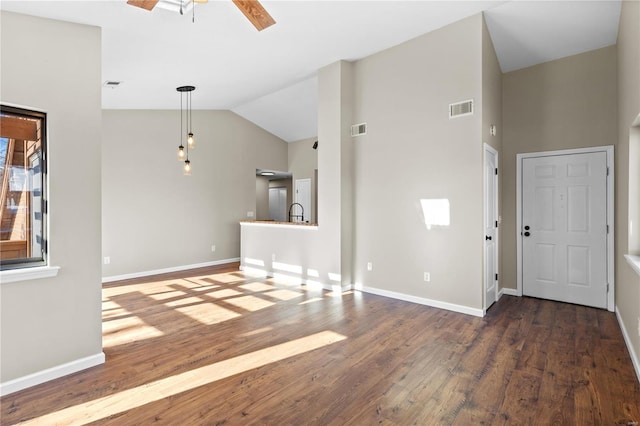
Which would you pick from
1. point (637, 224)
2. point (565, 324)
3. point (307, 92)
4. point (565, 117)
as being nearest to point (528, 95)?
point (565, 117)

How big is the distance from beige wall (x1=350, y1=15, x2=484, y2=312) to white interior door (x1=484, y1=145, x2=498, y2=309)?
0.70ft

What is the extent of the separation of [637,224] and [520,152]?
2.14 meters

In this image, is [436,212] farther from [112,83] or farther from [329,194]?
[112,83]

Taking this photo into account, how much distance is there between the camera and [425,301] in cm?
439

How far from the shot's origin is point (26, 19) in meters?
2.56

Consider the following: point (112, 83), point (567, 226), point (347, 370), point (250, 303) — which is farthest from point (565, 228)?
point (112, 83)

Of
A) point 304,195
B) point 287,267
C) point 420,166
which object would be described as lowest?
point 287,267

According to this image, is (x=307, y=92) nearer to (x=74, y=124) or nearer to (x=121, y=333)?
(x=74, y=124)

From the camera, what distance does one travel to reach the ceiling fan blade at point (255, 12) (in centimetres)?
263

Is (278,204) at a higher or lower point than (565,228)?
higher

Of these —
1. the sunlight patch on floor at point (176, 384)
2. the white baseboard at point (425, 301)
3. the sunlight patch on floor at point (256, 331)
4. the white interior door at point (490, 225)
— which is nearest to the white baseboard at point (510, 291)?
the white interior door at point (490, 225)

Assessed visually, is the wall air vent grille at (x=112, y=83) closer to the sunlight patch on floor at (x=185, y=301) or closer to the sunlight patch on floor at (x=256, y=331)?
the sunlight patch on floor at (x=185, y=301)

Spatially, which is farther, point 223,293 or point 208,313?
point 223,293

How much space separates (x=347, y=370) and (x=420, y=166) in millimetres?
2819
